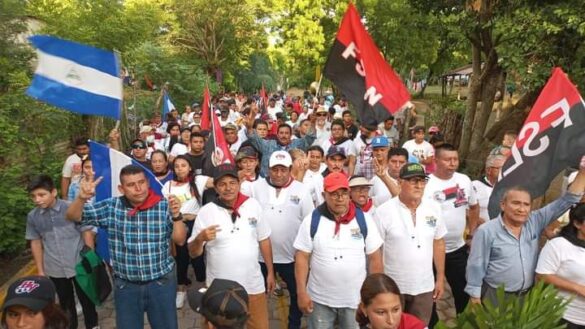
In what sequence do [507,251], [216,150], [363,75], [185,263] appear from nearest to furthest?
[507,251] < [363,75] < [185,263] < [216,150]

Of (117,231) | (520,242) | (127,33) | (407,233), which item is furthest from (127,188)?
(127,33)

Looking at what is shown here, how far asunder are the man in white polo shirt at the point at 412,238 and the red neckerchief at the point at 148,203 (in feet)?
5.99

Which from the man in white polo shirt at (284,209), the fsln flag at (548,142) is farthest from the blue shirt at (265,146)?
the fsln flag at (548,142)

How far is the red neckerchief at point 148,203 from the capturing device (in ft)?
11.1

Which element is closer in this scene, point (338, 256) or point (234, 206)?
point (338, 256)

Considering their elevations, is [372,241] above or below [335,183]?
below

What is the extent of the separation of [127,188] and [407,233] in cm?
224

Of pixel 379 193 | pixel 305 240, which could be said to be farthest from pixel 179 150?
pixel 305 240

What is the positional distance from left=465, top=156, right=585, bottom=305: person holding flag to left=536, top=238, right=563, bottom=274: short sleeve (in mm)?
127

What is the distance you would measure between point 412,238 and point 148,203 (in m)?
2.12

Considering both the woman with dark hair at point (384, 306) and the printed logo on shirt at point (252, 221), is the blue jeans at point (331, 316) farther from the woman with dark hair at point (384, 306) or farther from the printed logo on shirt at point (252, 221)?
the woman with dark hair at point (384, 306)

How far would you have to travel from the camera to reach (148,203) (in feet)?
11.3

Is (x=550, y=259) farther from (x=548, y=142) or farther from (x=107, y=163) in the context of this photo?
(x=107, y=163)

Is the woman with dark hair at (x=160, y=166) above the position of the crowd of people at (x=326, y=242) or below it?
above
